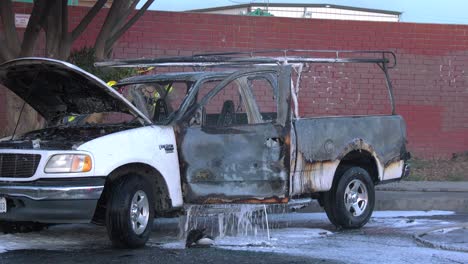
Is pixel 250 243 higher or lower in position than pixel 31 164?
lower

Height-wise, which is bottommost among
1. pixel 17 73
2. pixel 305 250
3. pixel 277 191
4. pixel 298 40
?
pixel 305 250

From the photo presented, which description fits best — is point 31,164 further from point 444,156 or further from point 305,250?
point 444,156

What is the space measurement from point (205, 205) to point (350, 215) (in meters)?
2.17

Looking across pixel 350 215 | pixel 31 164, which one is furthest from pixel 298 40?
pixel 31 164

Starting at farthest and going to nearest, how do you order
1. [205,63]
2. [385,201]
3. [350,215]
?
[385,201] < [350,215] < [205,63]

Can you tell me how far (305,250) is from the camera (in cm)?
725

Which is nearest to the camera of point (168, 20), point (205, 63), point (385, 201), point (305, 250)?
point (305, 250)

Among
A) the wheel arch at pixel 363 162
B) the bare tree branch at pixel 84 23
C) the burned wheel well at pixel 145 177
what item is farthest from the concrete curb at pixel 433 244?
the bare tree branch at pixel 84 23

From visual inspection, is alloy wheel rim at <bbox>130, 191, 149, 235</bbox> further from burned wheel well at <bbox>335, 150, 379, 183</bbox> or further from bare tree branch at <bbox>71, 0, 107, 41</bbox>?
bare tree branch at <bbox>71, 0, 107, 41</bbox>

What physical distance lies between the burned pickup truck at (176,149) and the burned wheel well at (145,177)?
12 millimetres

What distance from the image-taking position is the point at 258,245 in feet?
24.5

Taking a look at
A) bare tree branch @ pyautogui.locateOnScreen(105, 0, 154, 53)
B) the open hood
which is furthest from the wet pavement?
bare tree branch @ pyautogui.locateOnScreen(105, 0, 154, 53)

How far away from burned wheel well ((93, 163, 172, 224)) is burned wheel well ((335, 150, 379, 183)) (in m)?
2.53

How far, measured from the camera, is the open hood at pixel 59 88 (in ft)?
23.4
